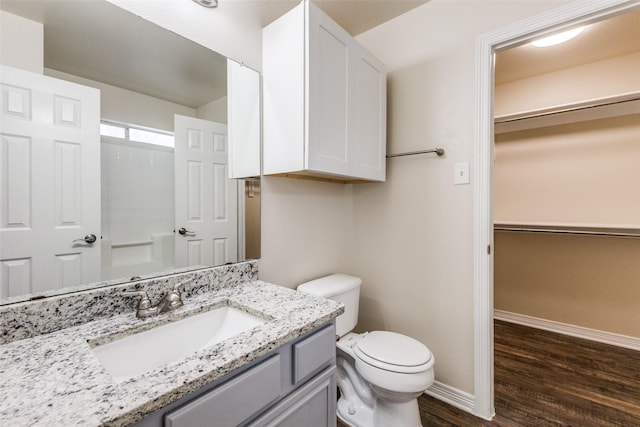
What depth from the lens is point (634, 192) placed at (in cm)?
217

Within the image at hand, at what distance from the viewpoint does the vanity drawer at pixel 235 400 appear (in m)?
0.64

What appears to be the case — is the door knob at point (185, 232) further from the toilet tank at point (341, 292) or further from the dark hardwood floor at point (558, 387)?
the dark hardwood floor at point (558, 387)

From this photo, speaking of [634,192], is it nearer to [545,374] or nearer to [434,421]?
[545,374]

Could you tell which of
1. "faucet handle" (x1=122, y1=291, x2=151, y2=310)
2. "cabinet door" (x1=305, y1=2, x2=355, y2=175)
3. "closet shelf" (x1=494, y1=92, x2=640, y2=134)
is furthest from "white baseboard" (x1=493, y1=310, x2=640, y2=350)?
"faucet handle" (x1=122, y1=291, x2=151, y2=310)

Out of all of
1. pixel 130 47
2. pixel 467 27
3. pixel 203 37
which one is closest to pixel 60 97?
pixel 130 47

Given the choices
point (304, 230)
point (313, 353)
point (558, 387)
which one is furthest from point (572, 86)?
point (313, 353)

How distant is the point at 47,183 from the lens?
0.88m

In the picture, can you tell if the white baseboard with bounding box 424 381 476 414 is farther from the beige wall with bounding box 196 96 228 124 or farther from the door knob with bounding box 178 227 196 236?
the beige wall with bounding box 196 96 228 124

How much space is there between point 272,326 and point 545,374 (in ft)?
6.70

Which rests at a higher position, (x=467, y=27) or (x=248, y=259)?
(x=467, y=27)

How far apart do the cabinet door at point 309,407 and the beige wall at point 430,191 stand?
0.91m

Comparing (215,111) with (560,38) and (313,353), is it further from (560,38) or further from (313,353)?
(560,38)

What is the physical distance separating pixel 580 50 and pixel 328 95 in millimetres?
2069

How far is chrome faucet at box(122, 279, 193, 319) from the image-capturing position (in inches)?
38.8
